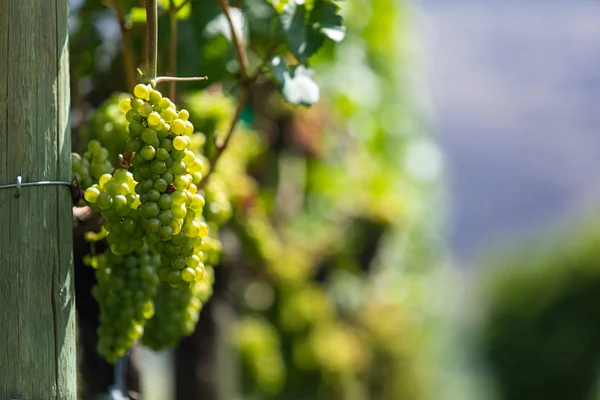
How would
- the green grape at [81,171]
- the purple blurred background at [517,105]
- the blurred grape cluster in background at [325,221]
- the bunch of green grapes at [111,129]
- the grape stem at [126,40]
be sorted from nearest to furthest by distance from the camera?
the green grape at [81,171] → the grape stem at [126,40] → the bunch of green grapes at [111,129] → the blurred grape cluster in background at [325,221] → the purple blurred background at [517,105]

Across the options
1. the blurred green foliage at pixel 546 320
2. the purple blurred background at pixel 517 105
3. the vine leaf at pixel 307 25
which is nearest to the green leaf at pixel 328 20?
the vine leaf at pixel 307 25

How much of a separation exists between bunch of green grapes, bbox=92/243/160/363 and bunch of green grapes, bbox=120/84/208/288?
31cm

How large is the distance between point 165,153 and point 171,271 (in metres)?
0.17

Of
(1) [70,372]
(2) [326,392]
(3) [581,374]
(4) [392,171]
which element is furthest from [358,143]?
(3) [581,374]

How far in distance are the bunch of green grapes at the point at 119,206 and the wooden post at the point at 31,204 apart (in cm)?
7

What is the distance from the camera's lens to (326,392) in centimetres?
422

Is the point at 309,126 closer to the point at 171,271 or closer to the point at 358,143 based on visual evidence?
the point at 358,143

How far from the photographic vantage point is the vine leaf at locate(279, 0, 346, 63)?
63.3 inches

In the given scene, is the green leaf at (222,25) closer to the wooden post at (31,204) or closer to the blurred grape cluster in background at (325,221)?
the blurred grape cluster in background at (325,221)

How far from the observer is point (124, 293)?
1.60 metres

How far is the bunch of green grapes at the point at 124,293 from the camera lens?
1.60 metres

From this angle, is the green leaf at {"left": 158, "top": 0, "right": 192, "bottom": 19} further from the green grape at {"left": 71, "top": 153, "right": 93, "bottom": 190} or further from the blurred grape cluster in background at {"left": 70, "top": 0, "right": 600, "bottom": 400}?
the green grape at {"left": 71, "top": 153, "right": 93, "bottom": 190}

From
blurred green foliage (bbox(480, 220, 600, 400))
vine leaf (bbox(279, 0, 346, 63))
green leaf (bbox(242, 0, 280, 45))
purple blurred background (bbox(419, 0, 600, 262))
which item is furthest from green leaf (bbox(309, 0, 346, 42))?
purple blurred background (bbox(419, 0, 600, 262))

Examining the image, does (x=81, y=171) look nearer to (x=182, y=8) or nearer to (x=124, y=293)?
(x=124, y=293)
